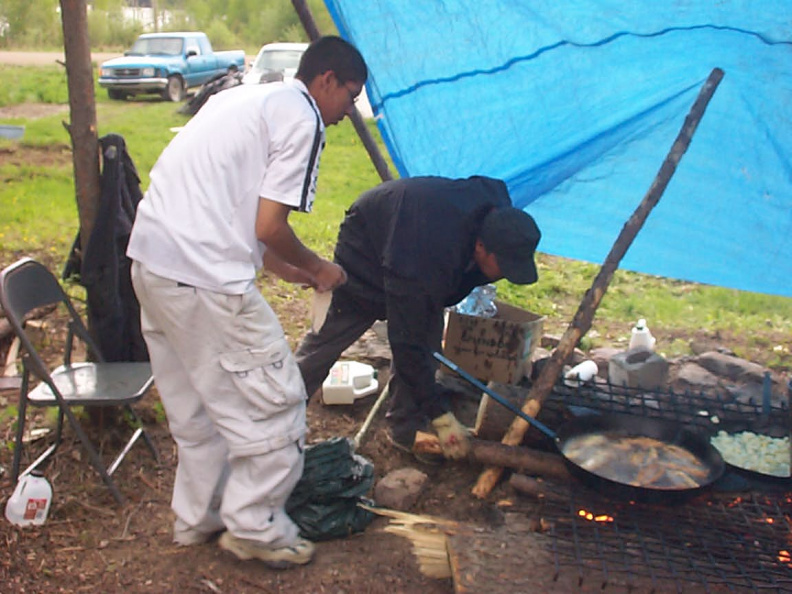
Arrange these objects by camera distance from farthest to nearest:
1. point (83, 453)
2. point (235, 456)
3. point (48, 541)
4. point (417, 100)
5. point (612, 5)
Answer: point (417, 100) → point (83, 453) → point (612, 5) → point (48, 541) → point (235, 456)

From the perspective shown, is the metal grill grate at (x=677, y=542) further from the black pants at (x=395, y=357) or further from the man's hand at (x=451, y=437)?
the black pants at (x=395, y=357)

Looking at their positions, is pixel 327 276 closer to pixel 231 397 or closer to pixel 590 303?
pixel 231 397

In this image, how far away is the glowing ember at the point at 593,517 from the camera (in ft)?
9.97

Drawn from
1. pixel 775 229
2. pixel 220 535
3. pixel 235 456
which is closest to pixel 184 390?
pixel 235 456

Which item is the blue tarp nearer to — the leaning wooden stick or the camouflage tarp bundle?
the leaning wooden stick

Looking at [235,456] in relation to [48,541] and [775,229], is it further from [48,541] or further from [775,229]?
[775,229]

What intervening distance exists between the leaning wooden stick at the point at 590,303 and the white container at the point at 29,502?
195 cm

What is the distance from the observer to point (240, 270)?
8.82 feet

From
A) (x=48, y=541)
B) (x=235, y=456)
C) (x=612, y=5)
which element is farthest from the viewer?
(x=612, y=5)

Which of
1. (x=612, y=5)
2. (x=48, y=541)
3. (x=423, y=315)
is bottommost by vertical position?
(x=48, y=541)

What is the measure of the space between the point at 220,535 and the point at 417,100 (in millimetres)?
2484

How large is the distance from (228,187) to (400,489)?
1.69 m

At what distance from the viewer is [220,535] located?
10.6 ft

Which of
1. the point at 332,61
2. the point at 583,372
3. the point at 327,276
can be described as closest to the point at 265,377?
the point at 327,276
